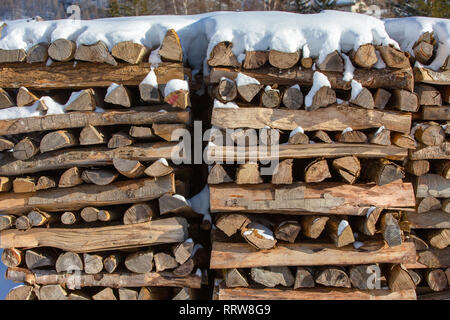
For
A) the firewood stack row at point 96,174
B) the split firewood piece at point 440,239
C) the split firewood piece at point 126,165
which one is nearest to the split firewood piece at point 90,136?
the firewood stack row at point 96,174

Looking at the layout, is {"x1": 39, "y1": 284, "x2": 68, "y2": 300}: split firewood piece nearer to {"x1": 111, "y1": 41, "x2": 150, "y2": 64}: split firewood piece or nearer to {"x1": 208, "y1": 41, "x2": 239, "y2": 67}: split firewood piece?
{"x1": 111, "y1": 41, "x2": 150, "y2": 64}: split firewood piece

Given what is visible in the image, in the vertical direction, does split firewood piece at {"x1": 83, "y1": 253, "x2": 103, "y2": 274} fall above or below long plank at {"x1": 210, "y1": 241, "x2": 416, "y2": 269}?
below

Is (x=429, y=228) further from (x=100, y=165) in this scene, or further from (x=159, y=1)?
(x=159, y=1)

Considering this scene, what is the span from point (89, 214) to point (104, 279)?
58cm

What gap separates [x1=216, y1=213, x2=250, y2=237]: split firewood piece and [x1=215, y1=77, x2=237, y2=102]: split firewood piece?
921mm

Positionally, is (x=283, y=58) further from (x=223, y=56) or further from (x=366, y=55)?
(x=366, y=55)

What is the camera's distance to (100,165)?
267 centimetres

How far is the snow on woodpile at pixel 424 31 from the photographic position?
2.51 metres

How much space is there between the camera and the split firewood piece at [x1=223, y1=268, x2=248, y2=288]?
2553 mm

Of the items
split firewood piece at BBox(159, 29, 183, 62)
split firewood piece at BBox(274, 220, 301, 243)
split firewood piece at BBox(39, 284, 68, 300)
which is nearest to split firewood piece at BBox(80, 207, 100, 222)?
split firewood piece at BBox(39, 284, 68, 300)

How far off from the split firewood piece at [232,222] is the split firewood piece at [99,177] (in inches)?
37.1

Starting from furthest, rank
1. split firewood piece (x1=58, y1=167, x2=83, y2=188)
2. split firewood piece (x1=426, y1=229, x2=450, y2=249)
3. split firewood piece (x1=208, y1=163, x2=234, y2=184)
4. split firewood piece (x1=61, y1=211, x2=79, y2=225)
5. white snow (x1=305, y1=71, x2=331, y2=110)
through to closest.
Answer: split firewood piece (x1=426, y1=229, x2=450, y2=249), split firewood piece (x1=61, y1=211, x2=79, y2=225), split firewood piece (x1=58, y1=167, x2=83, y2=188), split firewood piece (x1=208, y1=163, x2=234, y2=184), white snow (x1=305, y1=71, x2=331, y2=110)

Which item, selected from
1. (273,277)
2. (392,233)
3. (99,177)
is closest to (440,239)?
(392,233)

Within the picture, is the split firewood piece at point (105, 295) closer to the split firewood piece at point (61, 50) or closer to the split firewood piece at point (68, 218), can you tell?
the split firewood piece at point (68, 218)
